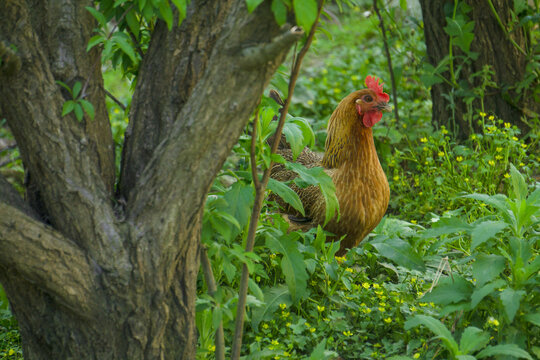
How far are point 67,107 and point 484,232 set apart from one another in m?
1.67

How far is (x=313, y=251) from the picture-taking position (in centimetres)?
310

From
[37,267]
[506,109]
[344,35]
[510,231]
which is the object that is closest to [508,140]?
[506,109]

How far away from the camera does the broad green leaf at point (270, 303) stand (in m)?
2.83

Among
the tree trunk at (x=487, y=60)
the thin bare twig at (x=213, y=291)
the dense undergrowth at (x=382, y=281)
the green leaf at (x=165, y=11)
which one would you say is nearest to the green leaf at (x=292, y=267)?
the dense undergrowth at (x=382, y=281)

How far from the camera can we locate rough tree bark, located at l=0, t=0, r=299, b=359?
1857 millimetres

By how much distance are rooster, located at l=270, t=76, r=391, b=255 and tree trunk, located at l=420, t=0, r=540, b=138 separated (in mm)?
1373

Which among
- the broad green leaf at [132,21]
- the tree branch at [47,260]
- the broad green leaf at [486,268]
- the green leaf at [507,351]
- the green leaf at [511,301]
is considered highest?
the broad green leaf at [132,21]

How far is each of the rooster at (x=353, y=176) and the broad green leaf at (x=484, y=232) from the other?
1.11 meters

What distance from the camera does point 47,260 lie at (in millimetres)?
1905

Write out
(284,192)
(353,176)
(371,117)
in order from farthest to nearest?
(371,117) → (353,176) → (284,192)

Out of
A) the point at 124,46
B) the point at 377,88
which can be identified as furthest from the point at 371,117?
the point at 124,46

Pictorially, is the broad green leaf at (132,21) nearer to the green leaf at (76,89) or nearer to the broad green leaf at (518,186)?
the green leaf at (76,89)

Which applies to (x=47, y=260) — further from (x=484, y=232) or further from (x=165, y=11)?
(x=484, y=232)

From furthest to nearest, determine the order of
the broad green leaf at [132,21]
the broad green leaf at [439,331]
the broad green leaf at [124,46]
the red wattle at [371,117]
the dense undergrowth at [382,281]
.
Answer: the red wattle at [371,117]
the dense undergrowth at [382,281]
the broad green leaf at [439,331]
the broad green leaf at [132,21]
the broad green leaf at [124,46]
